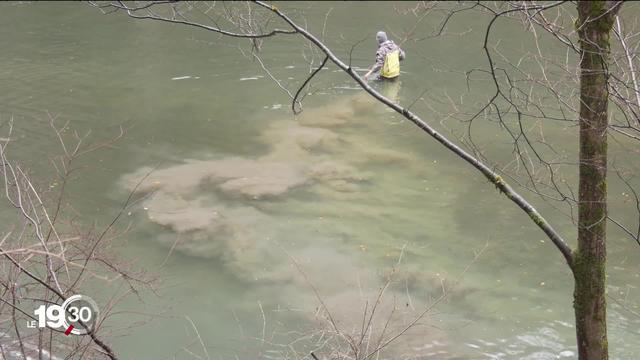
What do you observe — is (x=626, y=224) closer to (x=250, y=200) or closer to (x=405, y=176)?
(x=405, y=176)

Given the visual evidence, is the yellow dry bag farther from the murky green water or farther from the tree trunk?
the tree trunk

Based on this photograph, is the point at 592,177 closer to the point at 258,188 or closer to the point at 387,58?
the point at 258,188

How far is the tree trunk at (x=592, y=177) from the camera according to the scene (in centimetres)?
304

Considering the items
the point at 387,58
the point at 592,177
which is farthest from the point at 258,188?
the point at 592,177

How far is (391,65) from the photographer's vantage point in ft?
38.1

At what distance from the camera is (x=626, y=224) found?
7.26 meters

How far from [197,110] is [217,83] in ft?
5.06

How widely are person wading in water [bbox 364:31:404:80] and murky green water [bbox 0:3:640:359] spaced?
0.42 meters

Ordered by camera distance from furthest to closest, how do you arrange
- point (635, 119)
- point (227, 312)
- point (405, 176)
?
point (405, 176)
point (227, 312)
point (635, 119)

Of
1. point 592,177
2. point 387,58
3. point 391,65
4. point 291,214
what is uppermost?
point 387,58

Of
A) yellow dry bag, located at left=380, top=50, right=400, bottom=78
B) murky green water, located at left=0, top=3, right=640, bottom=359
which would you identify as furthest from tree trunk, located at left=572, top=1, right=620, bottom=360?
yellow dry bag, located at left=380, top=50, right=400, bottom=78

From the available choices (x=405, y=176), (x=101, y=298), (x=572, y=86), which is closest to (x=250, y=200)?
(x=405, y=176)

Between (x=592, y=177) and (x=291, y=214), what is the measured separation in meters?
4.69

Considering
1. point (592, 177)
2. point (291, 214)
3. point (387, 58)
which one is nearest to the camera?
point (592, 177)
